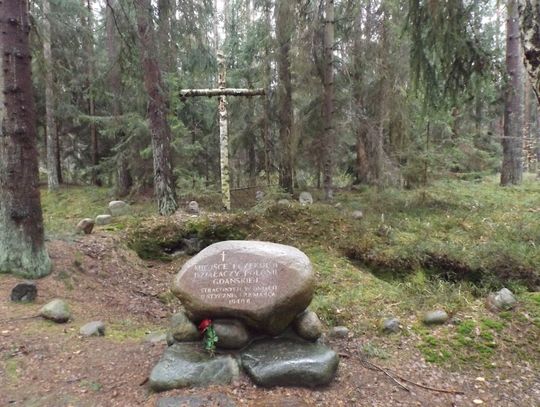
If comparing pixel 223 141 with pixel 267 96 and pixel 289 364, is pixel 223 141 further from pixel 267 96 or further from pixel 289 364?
pixel 289 364

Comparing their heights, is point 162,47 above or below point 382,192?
above

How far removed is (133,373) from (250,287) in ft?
4.45

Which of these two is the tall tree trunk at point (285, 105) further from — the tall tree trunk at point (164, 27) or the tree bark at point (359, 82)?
the tall tree trunk at point (164, 27)

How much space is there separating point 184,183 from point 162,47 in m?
4.48

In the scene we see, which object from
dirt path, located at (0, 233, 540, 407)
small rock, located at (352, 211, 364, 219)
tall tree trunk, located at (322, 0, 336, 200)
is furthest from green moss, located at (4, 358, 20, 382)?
tall tree trunk, located at (322, 0, 336, 200)

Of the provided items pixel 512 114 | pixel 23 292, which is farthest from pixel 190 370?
pixel 512 114

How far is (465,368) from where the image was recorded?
388 cm

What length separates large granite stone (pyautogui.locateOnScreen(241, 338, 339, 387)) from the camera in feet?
11.3

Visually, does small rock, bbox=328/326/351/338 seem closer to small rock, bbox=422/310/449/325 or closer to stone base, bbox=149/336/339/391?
stone base, bbox=149/336/339/391

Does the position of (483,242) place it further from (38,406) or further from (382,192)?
(38,406)

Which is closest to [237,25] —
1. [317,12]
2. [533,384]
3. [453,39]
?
[317,12]

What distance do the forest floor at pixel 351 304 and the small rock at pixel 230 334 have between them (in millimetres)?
403

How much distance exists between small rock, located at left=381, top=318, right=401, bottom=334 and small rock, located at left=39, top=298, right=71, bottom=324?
370cm

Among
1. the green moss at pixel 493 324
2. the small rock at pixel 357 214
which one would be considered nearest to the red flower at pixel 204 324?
the green moss at pixel 493 324
